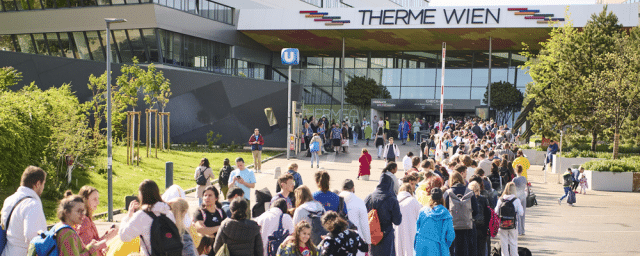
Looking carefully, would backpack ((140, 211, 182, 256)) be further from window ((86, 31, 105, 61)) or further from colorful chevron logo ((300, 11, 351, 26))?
colorful chevron logo ((300, 11, 351, 26))

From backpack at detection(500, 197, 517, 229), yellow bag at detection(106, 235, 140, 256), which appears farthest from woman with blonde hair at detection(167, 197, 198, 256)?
backpack at detection(500, 197, 517, 229)

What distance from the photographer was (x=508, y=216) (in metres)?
9.12

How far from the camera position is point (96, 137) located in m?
19.0

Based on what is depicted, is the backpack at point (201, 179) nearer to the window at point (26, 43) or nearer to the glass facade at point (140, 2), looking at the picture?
the glass facade at point (140, 2)

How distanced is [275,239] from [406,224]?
2582mm

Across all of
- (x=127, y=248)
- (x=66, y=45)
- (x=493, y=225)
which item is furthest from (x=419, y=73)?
(x=127, y=248)

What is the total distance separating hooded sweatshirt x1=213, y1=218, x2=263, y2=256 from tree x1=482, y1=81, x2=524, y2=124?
129 ft

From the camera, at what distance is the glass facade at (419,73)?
150 feet

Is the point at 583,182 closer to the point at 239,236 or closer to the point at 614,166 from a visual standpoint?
the point at 614,166

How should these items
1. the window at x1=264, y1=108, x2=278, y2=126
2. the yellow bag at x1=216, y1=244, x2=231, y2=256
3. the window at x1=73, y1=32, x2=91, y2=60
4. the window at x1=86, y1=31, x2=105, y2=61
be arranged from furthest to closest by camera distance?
the window at x1=73, y1=32, x2=91, y2=60
the window at x1=86, y1=31, x2=105, y2=61
the window at x1=264, y1=108, x2=278, y2=126
the yellow bag at x1=216, y1=244, x2=231, y2=256

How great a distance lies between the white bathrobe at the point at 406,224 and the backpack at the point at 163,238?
3.60m

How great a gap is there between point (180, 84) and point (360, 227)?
80.1ft

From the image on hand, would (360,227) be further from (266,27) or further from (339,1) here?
(339,1)

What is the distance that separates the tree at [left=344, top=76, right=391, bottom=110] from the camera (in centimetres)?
4303
